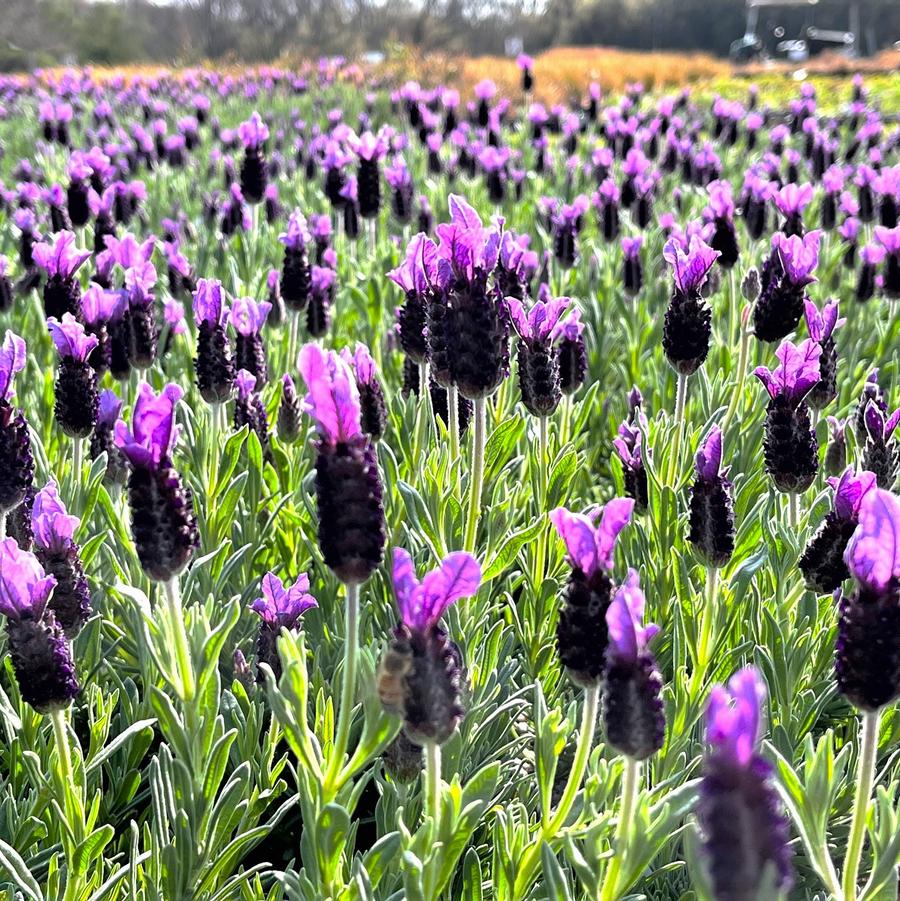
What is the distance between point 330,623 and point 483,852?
61 cm

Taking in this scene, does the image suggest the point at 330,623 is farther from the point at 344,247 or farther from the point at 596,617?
the point at 344,247

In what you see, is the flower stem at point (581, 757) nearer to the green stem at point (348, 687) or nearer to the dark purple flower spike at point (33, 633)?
the green stem at point (348, 687)

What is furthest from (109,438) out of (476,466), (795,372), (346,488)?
(795,372)

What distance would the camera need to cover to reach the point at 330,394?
1.05 m

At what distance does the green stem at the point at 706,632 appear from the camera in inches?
62.9

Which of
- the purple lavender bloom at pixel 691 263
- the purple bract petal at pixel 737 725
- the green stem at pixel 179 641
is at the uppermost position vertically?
the purple lavender bloom at pixel 691 263

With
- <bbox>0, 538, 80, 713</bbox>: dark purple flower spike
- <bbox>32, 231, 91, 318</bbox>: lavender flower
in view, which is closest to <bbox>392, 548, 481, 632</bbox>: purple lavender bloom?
<bbox>0, 538, 80, 713</bbox>: dark purple flower spike

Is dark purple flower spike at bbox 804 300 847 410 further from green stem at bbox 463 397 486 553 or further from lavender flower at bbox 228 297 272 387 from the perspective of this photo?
lavender flower at bbox 228 297 272 387

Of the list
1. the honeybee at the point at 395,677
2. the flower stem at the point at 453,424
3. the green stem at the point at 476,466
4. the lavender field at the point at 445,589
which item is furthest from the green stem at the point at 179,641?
the flower stem at the point at 453,424

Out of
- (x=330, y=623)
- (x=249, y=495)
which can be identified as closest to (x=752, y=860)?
(x=330, y=623)

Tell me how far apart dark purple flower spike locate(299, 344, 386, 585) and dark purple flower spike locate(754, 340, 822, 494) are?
855mm

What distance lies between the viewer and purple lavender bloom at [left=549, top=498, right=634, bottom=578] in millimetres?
1087

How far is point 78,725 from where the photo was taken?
202cm

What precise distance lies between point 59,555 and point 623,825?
2.94 ft
